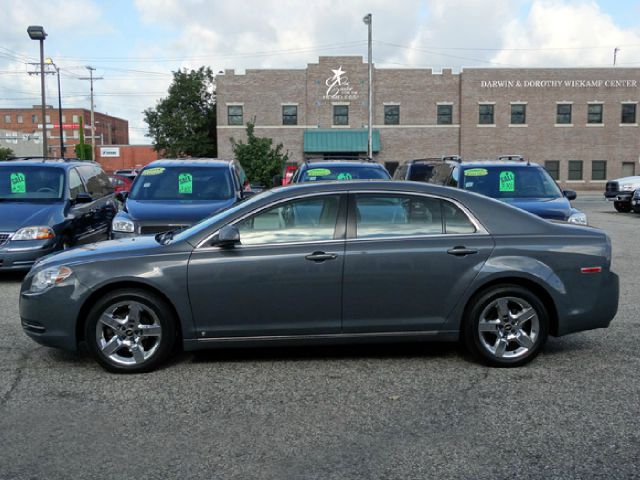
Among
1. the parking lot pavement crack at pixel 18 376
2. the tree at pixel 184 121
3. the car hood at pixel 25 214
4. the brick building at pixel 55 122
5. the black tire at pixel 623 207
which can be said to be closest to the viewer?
the parking lot pavement crack at pixel 18 376

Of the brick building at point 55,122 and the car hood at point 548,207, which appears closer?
the car hood at point 548,207

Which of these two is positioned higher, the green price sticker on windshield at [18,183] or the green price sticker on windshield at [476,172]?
the green price sticker on windshield at [476,172]

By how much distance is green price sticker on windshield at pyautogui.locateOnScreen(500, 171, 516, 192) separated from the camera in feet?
38.1

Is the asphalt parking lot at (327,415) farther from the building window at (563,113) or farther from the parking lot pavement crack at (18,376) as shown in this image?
the building window at (563,113)

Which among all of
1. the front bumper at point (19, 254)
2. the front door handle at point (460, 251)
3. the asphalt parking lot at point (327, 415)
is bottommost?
the asphalt parking lot at point (327, 415)

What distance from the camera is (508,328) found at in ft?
18.4

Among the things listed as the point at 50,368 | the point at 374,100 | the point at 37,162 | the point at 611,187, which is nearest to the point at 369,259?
the point at 50,368

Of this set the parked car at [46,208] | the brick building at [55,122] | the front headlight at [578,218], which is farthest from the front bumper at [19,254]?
the brick building at [55,122]

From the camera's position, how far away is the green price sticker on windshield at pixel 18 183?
35.2ft

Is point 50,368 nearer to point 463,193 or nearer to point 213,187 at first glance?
point 463,193

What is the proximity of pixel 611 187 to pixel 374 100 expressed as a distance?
88.8 ft

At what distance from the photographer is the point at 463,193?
5.86 m

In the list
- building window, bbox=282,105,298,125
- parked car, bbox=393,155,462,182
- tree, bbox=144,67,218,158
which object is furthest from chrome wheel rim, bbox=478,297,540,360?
tree, bbox=144,67,218,158

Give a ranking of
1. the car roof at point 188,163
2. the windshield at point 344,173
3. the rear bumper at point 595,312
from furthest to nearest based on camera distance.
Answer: the windshield at point 344,173 < the car roof at point 188,163 < the rear bumper at point 595,312
